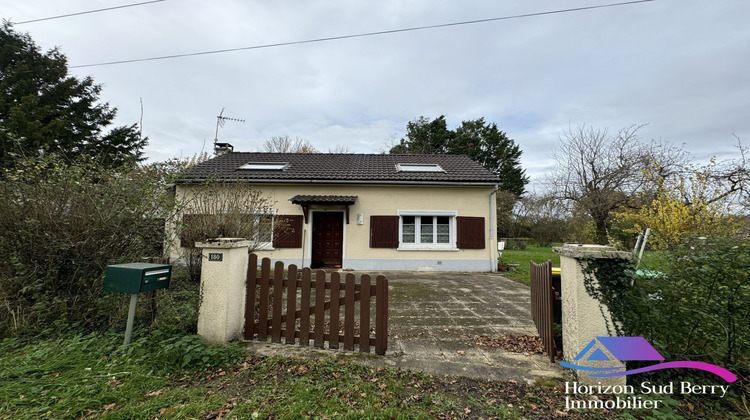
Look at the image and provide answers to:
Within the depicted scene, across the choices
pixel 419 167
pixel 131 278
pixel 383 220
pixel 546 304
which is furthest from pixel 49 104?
pixel 546 304

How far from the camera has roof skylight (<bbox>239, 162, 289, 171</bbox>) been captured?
33.3ft

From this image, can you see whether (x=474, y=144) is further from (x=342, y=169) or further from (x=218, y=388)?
(x=218, y=388)

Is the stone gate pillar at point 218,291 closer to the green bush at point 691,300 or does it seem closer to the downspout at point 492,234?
the green bush at point 691,300

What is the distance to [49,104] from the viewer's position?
13.9 m

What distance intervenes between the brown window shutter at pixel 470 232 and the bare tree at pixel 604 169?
6234mm

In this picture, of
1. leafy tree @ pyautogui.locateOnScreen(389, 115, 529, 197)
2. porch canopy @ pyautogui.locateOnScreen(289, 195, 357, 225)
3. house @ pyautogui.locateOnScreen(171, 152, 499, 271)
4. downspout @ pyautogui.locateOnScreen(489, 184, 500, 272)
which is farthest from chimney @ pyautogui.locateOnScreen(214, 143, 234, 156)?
leafy tree @ pyautogui.locateOnScreen(389, 115, 529, 197)

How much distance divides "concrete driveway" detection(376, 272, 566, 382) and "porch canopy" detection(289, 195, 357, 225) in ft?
10.4

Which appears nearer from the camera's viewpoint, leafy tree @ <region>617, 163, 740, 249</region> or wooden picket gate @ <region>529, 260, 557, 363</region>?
wooden picket gate @ <region>529, 260, 557, 363</region>

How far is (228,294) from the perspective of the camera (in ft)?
9.29

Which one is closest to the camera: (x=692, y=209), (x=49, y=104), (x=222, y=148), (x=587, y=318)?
(x=587, y=318)

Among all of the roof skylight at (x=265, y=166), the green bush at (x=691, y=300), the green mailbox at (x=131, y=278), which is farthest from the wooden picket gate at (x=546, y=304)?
the roof skylight at (x=265, y=166)

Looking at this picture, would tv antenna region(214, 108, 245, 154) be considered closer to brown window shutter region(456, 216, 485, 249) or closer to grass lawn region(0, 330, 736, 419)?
brown window shutter region(456, 216, 485, 249)

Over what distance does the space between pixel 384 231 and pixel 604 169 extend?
39.2ft

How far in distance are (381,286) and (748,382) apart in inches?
112
